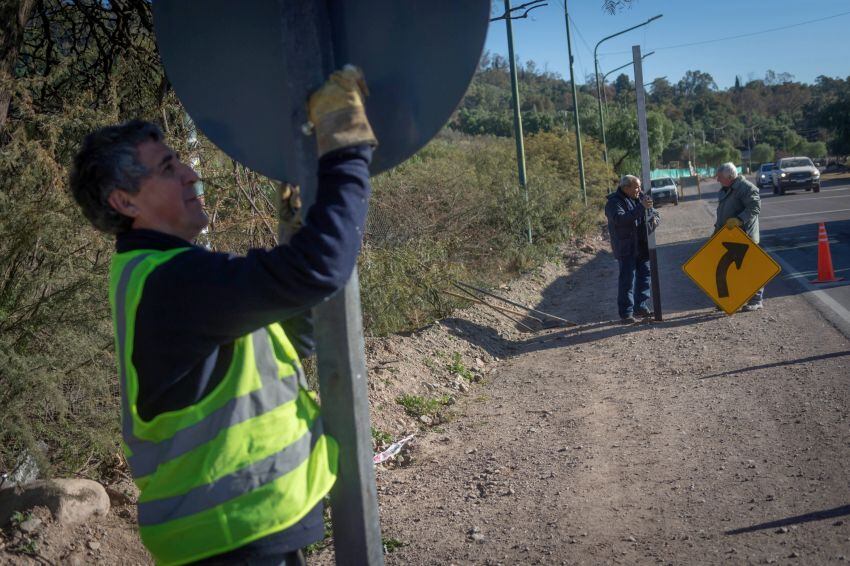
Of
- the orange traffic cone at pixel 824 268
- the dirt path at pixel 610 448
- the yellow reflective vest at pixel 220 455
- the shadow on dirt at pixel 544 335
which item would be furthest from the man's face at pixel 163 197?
the orange traffic cone at pixel 824 268

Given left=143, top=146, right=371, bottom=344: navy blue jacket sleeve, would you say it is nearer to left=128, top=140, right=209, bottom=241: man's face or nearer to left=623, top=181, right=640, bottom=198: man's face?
left=128, top=140, right=209, bottom=241: man's face

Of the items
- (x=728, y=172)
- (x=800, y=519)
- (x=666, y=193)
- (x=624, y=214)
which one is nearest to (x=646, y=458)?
(x=800, y=519)

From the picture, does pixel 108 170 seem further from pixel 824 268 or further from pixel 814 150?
pixel 814 150

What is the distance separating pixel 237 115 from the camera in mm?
2100

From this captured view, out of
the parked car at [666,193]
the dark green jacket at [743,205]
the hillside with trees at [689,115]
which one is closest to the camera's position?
the dark green jacket at [743,205]

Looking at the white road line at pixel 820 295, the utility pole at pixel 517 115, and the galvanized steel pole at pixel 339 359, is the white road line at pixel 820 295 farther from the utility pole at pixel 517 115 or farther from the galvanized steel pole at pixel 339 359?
the galvanized steel pole at pixel 339 359

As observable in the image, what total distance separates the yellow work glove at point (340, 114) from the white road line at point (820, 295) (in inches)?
338

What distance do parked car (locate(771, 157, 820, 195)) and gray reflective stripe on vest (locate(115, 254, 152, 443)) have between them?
142 feet

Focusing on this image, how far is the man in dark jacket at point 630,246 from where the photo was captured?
1056 centimetres

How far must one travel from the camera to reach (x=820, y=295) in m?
11.0

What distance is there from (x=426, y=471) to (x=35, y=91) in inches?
154

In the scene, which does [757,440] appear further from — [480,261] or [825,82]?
[825,82]

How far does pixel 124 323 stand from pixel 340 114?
66cm

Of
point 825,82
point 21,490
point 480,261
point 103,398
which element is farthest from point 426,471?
point 825,82
